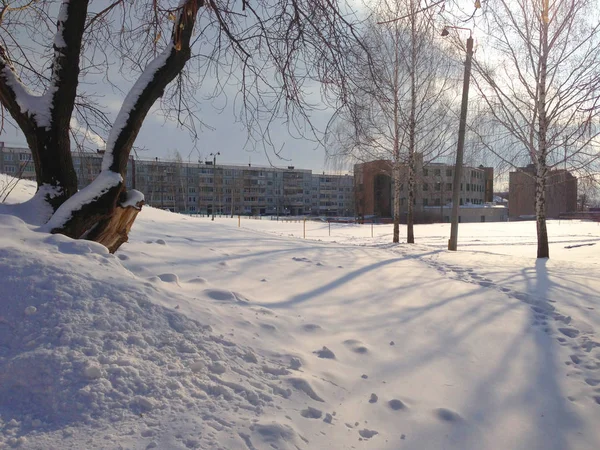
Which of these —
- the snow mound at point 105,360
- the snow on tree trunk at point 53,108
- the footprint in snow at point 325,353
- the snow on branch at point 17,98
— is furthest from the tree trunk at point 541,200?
the snow on branch at point 17,98

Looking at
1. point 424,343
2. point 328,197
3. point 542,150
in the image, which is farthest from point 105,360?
point 328,197

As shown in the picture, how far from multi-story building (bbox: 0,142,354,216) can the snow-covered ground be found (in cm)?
5506

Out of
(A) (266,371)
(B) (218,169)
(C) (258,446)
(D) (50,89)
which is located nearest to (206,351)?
(A) (266,371)

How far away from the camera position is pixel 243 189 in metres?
80.6

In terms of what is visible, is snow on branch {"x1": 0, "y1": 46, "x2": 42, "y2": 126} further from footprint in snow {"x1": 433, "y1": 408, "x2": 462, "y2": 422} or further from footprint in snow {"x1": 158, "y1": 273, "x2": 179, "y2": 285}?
footprint in snow {"x1": 433, "y1": 408, "x2": 462, "y2": 422}

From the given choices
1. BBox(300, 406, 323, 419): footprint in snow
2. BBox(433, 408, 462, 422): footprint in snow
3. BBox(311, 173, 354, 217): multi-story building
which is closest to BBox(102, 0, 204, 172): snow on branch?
BBox(300, 406, 323, 419): footprint in snow

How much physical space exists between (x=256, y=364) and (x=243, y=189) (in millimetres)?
79063

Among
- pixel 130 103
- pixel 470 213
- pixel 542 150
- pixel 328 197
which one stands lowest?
pixel 470 213

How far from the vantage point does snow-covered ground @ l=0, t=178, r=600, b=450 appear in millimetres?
2021

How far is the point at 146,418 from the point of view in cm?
200

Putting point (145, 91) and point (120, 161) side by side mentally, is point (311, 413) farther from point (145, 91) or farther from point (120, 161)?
point (145, 91)

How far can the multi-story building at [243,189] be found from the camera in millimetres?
60125

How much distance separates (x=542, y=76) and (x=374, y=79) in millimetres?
9304

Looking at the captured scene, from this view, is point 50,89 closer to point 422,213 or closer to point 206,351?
point 206,351
